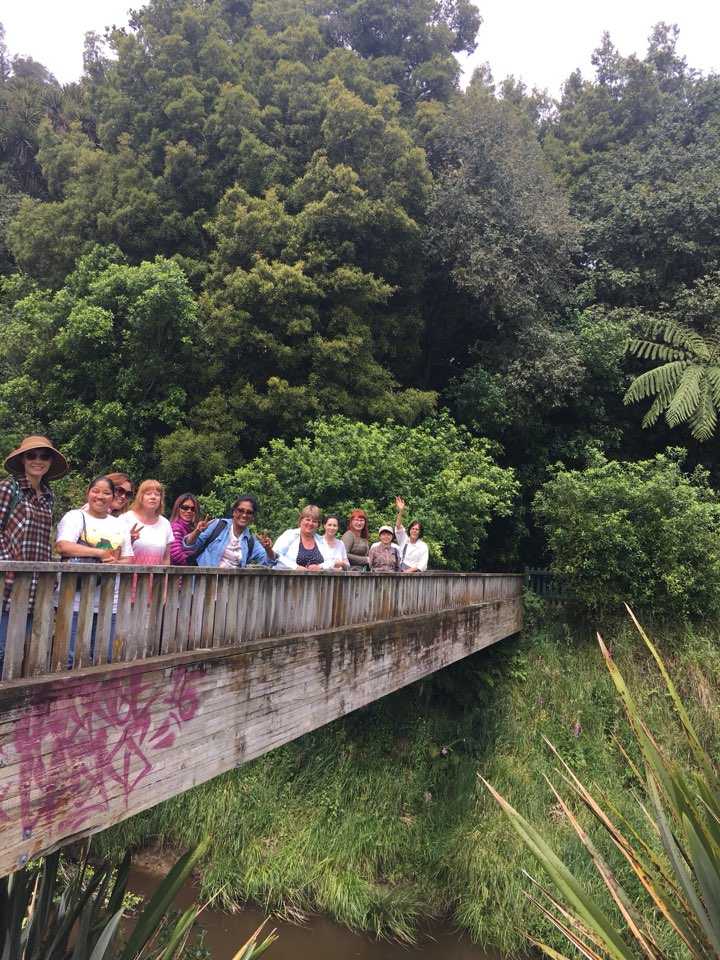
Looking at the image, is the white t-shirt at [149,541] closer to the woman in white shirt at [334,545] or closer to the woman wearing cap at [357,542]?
the woman in white shirt at [334,545]

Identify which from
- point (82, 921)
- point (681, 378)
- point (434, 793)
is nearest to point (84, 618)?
point (82, 921)

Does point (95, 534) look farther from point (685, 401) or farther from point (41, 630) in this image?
point (685, 401)

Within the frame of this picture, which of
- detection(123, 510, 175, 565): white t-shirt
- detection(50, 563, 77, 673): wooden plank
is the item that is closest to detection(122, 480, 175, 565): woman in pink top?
detection(123, 510, 175, 565): white t-shirt

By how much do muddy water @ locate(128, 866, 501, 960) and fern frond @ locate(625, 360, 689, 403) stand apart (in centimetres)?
1190

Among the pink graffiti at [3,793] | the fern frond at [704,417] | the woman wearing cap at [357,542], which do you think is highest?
the fern frond at [704,417]

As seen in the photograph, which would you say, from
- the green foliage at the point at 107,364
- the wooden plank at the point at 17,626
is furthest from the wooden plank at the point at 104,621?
the green foliage at the point at 107,364

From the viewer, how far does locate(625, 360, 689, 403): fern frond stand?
15.8 m

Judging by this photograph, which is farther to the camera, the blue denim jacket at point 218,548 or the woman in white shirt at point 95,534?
the blue denim jacket at point 218,548

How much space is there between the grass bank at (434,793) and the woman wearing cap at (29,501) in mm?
6831

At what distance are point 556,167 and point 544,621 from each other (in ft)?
49.8

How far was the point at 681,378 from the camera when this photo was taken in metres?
15.6

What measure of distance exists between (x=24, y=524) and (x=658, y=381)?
1526cm

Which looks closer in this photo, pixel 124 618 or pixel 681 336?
pixel 124 618

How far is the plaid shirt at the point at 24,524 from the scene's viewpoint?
11.5ft
